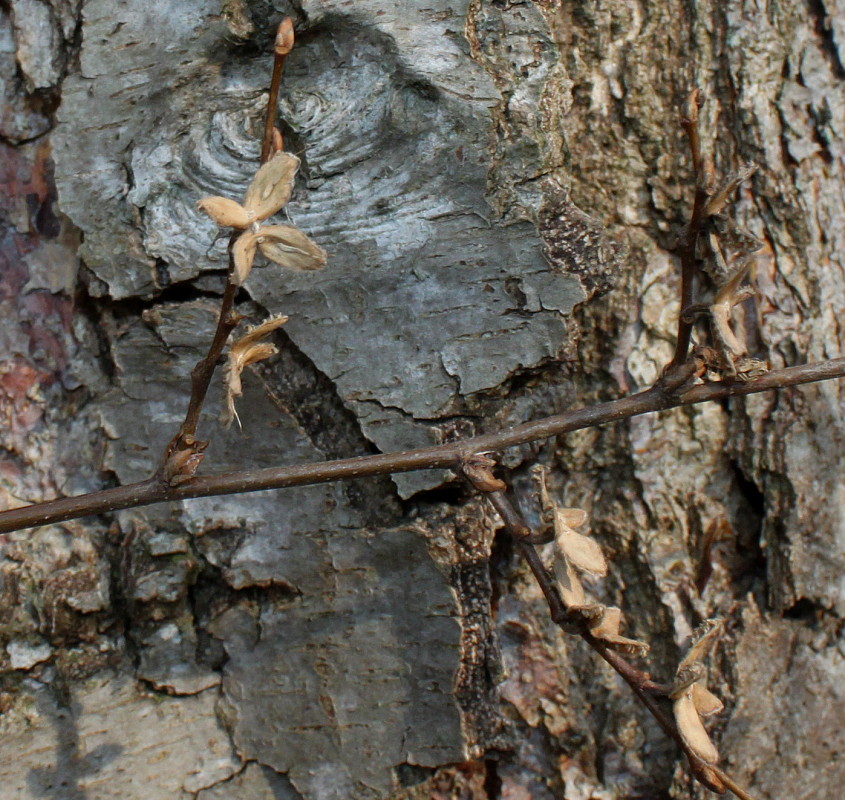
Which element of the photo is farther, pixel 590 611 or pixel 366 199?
pixel 366 199

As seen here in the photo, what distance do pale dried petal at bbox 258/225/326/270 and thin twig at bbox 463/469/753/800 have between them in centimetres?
28

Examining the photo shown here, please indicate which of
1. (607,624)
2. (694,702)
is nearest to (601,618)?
(607,624)

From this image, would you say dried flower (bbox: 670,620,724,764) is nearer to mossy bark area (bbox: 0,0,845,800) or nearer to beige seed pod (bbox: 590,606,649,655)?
beige seed pod (bbox: 590,606,649,655)

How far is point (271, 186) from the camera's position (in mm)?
635

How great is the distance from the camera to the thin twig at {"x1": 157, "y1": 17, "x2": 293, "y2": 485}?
25.6 inches

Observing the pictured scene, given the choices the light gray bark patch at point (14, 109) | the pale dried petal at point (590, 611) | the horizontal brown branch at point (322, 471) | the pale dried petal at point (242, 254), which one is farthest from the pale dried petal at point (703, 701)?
the light gray bark patch at point (14, 109)

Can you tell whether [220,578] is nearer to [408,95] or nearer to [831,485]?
[408,95]

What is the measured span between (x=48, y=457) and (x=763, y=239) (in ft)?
3.00

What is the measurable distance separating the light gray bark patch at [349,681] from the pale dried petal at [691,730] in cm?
27

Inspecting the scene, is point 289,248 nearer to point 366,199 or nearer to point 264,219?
point 264,219

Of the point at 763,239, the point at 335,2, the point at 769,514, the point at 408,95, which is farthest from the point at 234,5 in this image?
the point at 769,514

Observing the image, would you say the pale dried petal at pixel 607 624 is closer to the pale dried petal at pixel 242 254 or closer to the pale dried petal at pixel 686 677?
the pale dried petal at pixel 686 677

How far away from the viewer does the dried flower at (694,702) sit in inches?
31.6

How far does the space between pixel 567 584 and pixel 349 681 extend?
0.32 m
